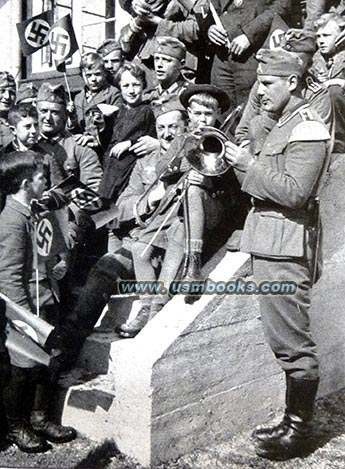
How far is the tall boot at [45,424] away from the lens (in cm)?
381

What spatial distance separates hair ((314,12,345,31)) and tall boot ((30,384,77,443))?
3.12 metres

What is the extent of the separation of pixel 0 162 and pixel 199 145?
1.27 m

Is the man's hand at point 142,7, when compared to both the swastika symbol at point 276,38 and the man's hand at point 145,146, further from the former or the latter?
the man's hand at point 145,146

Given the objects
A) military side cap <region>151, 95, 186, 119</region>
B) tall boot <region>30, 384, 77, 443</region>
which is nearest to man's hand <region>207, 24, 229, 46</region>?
military side cap <region>151, 95, 186, 119</region>

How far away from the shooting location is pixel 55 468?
3.53 meters

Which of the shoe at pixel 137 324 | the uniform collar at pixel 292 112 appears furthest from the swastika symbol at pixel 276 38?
the shoe at pixel 137 324

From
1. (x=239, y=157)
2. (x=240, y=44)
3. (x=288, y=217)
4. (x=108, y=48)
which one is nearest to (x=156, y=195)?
(x=239, y=157)

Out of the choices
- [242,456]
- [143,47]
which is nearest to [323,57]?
[143,47]

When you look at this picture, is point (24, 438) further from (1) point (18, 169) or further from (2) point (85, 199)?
(2) point (85, 199)

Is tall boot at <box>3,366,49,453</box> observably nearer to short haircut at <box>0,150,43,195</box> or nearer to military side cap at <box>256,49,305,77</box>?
short haircut at <box>0,150,43,195</box>

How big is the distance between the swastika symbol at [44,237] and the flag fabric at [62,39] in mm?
3009

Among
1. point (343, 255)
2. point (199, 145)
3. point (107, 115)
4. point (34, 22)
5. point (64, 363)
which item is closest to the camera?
point (199, 145)

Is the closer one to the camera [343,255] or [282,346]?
[282,346]

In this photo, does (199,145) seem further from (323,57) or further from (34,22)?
(34,22)
